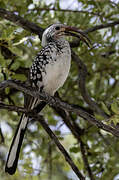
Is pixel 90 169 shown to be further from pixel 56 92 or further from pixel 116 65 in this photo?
pixel 116 65

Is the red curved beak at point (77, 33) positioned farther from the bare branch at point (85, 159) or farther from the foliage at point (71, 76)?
the bare branch at point (85, 159)

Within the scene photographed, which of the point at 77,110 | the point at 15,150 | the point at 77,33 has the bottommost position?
the point at 15,150

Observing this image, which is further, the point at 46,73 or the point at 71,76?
the point at 71,76

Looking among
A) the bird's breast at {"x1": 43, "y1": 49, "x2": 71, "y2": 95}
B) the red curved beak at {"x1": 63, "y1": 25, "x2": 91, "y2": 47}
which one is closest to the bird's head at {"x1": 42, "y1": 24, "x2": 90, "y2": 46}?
the red curved beak at {"x1": 63, "y1": 25, "x2": 91, "y2": 47}

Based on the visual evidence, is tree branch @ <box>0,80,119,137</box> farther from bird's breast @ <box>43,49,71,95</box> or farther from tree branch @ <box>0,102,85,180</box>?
bird's breast @ <box>43,49,71,95</box>

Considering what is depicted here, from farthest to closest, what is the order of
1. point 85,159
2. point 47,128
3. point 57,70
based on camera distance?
point 85,159
point 57,70
point 47,128

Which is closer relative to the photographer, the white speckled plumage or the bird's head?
the white speckled plumage

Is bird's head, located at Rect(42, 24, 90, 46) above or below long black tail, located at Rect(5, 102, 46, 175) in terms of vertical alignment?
above

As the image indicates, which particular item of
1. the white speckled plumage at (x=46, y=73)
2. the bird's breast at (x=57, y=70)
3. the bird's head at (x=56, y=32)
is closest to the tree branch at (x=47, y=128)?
the white speckled plumage at (x=46, y=73)

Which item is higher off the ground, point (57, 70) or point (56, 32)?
point (56, 32)

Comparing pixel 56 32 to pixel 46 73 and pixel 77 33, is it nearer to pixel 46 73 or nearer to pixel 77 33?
pixel 77 33

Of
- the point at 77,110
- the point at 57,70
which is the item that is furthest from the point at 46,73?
the point at 77,110

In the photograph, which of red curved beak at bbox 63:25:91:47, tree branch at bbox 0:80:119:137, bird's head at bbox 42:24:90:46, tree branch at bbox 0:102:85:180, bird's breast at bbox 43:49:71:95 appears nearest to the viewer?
tree branch at bbox 0:80:119:137

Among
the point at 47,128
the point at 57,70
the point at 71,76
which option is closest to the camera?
the point at 47,128
